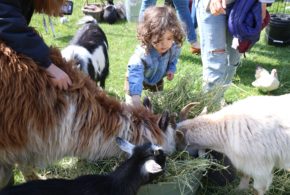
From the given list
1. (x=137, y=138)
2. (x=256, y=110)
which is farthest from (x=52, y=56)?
(x=256, y=110)

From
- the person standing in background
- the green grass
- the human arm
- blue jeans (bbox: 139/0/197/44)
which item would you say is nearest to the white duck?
the green grass

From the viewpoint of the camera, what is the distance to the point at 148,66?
4.01 meters

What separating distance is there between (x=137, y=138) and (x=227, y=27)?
1.88m

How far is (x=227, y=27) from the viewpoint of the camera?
4.34 m

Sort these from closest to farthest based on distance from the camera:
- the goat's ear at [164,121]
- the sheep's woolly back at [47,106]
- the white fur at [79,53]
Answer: the sheep's woolly back at [47,106], the goat's ear at [164,121], the white fur at [79,53]

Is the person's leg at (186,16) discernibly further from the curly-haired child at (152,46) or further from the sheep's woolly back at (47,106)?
the sheep's woolly back at (47,106)

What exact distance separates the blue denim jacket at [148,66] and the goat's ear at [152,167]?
42.1 inches

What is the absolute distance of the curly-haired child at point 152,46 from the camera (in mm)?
3812

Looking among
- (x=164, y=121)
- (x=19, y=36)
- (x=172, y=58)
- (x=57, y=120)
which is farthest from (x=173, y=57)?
(x=19, y=36)

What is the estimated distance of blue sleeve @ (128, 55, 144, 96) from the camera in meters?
3.74

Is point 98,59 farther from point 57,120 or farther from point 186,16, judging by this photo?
point 57,120

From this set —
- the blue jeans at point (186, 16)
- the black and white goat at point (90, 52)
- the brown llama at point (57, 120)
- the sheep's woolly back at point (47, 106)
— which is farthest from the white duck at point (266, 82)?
the sheep's woolly back at point (47, 106)

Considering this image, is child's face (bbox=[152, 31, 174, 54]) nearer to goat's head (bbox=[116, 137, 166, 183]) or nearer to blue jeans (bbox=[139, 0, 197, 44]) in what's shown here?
goat's head (bbox=[116, 137, 166, 183])

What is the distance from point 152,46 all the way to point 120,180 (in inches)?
61.6
